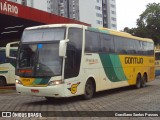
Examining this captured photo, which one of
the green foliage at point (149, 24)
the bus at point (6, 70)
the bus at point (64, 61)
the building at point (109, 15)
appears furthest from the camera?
the building at point (109, 15)

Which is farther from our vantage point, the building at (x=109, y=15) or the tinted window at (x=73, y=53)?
the building at (x=109, y=15)

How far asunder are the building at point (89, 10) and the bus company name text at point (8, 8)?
97.0 m

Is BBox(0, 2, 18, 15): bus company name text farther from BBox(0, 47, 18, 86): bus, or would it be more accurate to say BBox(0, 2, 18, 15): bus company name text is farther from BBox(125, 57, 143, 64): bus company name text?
BBox(125, 57, 143, 64): bus company name text

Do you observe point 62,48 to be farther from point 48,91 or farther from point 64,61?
point 48,91

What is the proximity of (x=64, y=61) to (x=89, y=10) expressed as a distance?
4396 inches

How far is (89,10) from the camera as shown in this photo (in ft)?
411

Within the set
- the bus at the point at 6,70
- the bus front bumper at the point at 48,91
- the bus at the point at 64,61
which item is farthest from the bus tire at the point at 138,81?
the bus front bumper at the point at 48,91

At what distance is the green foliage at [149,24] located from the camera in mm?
86500

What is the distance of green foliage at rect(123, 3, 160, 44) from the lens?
86.5 meters

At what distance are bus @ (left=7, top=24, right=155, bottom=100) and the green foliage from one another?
224 feet

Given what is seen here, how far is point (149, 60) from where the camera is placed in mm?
25906

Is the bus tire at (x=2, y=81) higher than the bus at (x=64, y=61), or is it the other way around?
the bus at (x=64, y=61)

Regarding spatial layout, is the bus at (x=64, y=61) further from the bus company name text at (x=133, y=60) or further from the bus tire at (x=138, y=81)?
the bus tire at (x=138, y=81)

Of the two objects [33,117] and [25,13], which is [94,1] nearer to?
[25,13]
